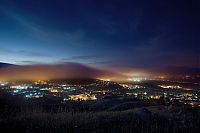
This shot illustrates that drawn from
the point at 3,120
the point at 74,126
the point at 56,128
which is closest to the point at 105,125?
the point at 74,126

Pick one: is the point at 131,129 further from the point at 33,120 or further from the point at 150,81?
the point at 150,81

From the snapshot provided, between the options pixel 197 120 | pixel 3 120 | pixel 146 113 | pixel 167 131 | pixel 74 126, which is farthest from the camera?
pixel 146 113

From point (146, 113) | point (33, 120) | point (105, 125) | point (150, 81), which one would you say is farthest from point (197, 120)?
point (150, 81)

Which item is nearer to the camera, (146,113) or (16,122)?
(16,122)

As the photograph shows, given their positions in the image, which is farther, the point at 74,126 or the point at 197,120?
the point at 197,120

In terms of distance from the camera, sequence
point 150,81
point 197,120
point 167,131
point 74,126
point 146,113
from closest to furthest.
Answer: point 167,131 < point 74,126 < point 197,120 < point 146,113 < point 150,81

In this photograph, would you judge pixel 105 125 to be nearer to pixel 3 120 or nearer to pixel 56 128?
pixel 56 128

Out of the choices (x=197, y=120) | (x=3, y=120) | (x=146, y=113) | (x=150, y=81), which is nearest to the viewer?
(x=3, y=120)

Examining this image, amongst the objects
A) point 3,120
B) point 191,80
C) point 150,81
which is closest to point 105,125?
point 3,120

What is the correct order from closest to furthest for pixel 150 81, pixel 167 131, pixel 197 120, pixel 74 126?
pixel 167 131, pixel 74 126, pixel 197 120, pixel 150 81
